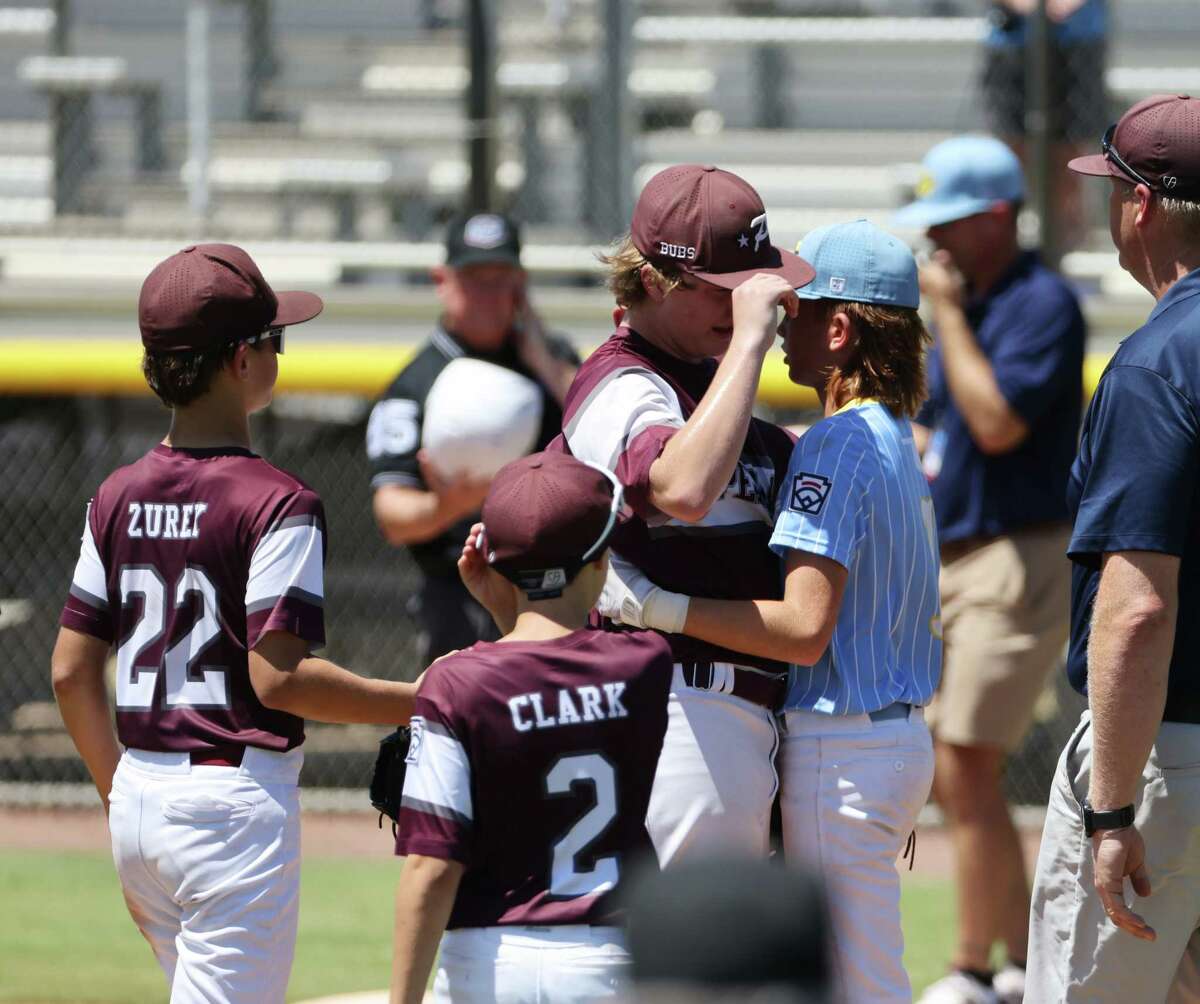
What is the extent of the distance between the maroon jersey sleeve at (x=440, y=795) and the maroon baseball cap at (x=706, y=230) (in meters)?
0.97

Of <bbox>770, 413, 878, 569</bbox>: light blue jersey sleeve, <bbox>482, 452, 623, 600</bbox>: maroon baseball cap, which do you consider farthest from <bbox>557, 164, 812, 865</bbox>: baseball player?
<bbox>482, 452, 623, 600</bbox>: maroon baseball cap

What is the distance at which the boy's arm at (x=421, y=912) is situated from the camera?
2523 millimetres

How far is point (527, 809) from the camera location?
2.54 m

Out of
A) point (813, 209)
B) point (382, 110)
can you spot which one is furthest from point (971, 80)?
point (382, 110)

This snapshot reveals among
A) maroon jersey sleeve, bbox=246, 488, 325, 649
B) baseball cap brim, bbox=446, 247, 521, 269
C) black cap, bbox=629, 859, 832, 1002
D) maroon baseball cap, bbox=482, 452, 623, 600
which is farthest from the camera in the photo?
baseball cap brim, bbox=446, 247, 521, 269

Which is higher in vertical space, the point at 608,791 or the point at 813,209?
the point at 813,209

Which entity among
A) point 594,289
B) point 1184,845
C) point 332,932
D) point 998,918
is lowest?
point 332,932

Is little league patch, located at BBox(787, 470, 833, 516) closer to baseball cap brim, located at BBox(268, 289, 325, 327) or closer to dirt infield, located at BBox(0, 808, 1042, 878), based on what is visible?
baseball cap brim, located at BBox(268, 289, 325, 327)

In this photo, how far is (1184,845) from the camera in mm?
3088

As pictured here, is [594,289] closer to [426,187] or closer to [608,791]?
[426,187]

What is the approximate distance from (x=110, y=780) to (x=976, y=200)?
3.21 metres

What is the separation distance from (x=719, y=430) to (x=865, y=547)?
17.4 inches

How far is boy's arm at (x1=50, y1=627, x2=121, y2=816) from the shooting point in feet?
10.6

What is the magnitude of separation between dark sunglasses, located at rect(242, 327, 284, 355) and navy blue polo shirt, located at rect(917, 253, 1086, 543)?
2.52 metres
